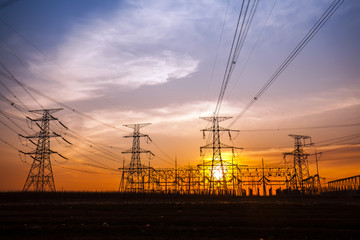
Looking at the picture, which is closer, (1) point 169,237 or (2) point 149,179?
(1) point 169,237

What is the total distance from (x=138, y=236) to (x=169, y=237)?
1.14 meters

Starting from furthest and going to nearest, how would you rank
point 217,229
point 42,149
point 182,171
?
point 182,171 < point 42,149 < point 217,229

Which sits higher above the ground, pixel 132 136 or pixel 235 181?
pixel 132 136

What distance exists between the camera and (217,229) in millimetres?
12758

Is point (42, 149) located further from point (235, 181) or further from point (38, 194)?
point (235, 181)

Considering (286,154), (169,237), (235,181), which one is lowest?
(169,237)

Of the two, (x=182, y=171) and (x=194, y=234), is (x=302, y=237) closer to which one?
(x=194, y=234)

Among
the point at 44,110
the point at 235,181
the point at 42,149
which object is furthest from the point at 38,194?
the point at 235,181

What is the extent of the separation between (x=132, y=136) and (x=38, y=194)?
19.3m

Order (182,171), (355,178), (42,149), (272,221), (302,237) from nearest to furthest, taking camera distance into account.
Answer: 1. (302,237)
2. (272,221)
3. (42,149)
4. (355,178)
5. (182,171)

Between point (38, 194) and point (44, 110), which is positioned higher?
point (44, 110)

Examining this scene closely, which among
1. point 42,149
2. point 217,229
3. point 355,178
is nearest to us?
point 217,229

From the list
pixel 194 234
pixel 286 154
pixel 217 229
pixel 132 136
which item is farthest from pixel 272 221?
pixel 286 154

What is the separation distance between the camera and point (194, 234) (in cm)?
1185
